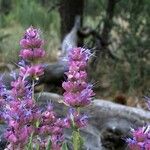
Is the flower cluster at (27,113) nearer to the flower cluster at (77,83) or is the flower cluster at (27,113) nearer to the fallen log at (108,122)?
the flower cluster at (77,83)

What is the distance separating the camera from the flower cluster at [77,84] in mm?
2863

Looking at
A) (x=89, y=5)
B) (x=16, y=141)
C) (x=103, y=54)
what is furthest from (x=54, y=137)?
(x=89, y=5)

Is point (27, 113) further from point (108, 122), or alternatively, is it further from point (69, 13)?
point (69, 13)

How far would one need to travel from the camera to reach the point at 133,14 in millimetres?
9680

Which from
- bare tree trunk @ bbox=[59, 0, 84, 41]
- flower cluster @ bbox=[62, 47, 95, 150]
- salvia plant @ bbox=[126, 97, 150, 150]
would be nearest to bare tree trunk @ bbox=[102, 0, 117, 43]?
bare tree trunk @ bbox=[59, 0, 84, 41]

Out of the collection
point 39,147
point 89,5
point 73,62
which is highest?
point 73,62

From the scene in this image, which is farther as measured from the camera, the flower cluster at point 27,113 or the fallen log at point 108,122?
the fallen log at point 108,122

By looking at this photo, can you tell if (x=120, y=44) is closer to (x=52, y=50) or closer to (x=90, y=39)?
(x=90, y=39)

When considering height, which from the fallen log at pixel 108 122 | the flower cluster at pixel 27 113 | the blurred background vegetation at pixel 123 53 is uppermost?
the flower cluster at pixel 27 113

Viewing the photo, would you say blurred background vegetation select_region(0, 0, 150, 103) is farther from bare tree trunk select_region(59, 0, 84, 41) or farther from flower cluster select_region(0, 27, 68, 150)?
flower cluster select_region(0, 27, 68, 150)

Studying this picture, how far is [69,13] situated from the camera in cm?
1016

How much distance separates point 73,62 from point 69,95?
0.16m

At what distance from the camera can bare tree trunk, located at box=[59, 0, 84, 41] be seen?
10109 millimetres

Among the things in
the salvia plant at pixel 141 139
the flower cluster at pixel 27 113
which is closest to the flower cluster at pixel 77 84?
the flower cluster at pixel 27 113
